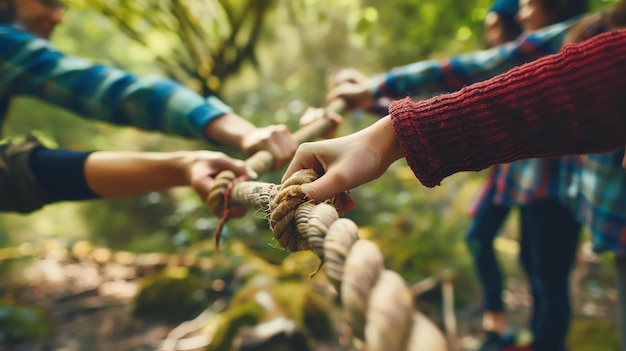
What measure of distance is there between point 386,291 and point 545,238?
5.24 ft

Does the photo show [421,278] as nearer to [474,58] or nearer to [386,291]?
[474,58]

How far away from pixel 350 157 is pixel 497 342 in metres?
2.10

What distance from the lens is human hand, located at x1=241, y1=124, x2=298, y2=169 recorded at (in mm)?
1355

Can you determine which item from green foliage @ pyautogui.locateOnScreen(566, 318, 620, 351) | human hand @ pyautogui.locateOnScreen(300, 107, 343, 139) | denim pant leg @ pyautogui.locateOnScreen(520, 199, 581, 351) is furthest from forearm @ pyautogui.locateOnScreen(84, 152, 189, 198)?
green foliage @ pyautogui.locateOnScreen(566, 318, 620, 351)

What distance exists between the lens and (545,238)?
175 cm

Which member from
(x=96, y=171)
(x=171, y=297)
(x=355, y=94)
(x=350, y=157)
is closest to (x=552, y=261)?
(x=355, y=94)

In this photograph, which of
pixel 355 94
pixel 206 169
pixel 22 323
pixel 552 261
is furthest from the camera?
pixel 22 323

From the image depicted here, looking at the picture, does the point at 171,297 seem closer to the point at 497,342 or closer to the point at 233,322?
the point at 233,322

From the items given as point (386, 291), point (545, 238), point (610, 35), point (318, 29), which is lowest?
point (545, 238)

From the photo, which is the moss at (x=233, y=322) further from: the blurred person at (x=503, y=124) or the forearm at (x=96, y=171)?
the blurred person at (x=503, y=124)

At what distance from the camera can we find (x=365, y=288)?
18.6 inches

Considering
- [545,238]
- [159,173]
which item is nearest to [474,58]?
[545,238]

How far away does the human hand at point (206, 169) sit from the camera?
121cm

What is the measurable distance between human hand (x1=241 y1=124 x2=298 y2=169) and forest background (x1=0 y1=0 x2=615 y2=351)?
63.9 inches
